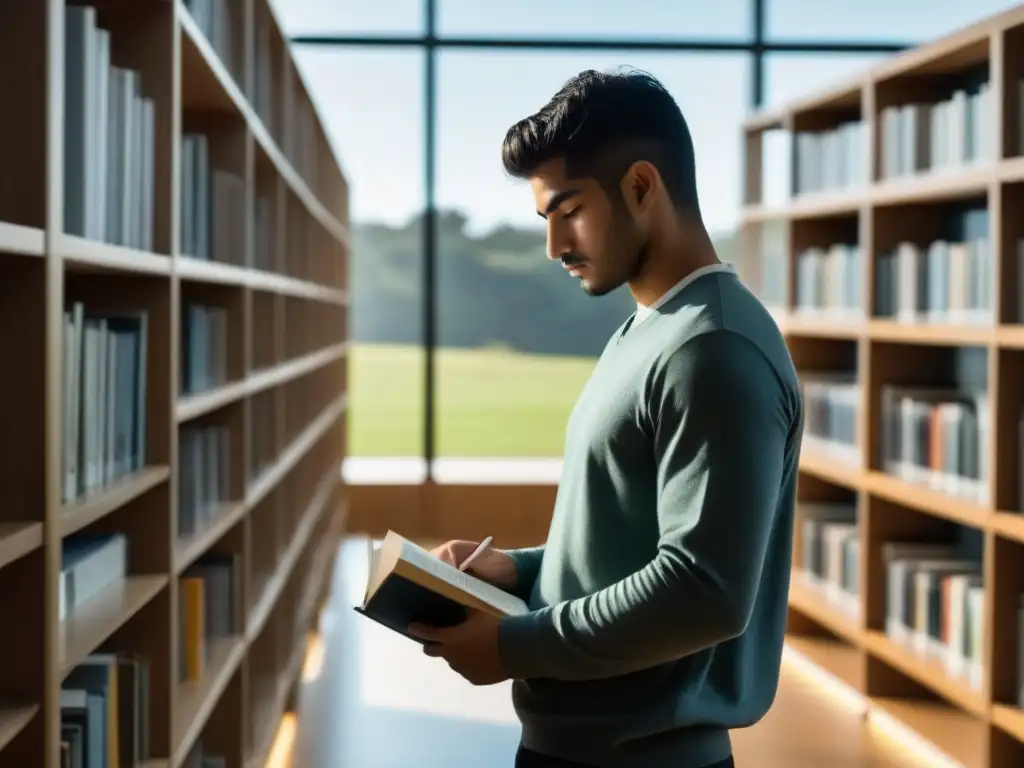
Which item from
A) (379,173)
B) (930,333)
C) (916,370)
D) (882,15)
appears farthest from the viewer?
(379,173)

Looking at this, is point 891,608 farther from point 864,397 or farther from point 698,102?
point 698,102

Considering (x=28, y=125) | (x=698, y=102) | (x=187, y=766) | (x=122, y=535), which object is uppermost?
(x=698, y=102)

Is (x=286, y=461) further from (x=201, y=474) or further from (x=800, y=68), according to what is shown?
(x=800, y=68)

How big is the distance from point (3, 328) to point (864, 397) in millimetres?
3520

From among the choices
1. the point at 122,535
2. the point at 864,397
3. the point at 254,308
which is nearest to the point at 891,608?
the point at 864,397

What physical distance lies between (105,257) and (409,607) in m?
0.65

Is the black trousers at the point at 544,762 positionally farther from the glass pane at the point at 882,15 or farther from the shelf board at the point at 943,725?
the glass pane at the point at 882,15

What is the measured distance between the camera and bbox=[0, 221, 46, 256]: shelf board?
139 centimetres

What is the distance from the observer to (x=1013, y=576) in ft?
11.9

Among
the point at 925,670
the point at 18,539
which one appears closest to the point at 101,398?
the point at 18,539

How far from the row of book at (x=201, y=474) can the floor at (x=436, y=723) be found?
112 centimetres

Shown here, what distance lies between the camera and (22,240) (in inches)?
57.1

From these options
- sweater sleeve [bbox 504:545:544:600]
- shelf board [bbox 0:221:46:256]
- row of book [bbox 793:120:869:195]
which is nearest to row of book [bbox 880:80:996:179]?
row of book [bbox 793:120:869:195]

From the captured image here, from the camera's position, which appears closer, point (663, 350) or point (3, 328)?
point (663, 350)
